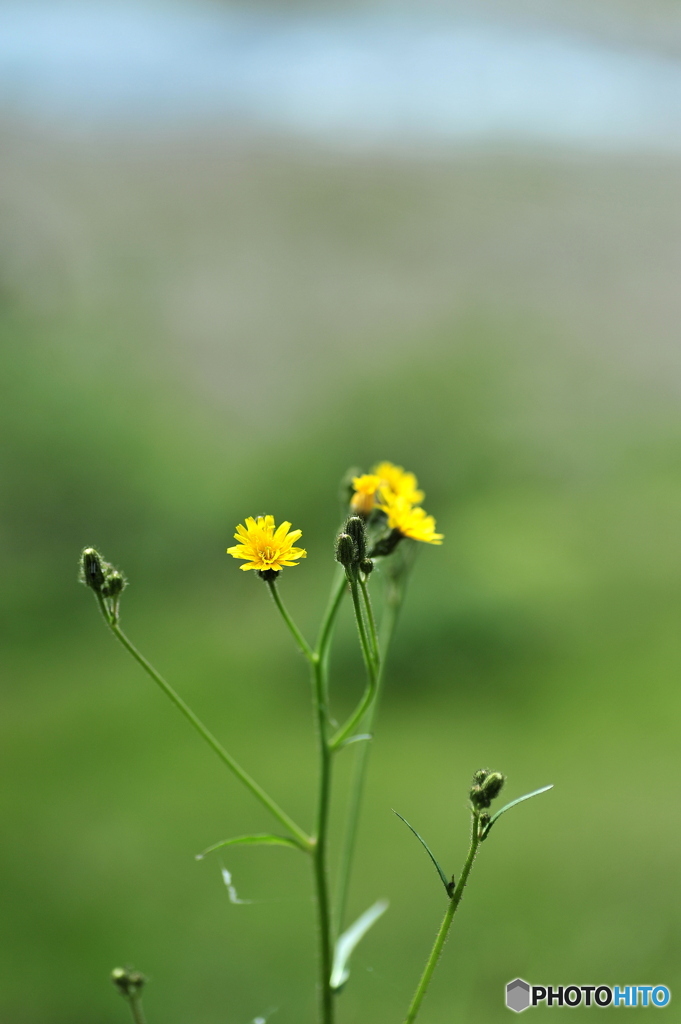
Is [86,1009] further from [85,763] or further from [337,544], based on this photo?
[337,544]

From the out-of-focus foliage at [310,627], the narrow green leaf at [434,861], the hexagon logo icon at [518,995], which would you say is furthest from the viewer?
the out-of-focus foliage at [310,627]

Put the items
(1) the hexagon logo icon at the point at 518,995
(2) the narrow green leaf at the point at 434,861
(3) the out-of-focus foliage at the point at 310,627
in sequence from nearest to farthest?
(2) the narrow green leaf at the point at 434,861 → (1) the hexagon logo icon at the point at 518,995 → (3) the out-of-focus foliage at the point at 310,627

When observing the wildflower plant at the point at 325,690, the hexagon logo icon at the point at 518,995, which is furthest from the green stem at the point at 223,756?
the hexagon logo icon at the point at 518,995

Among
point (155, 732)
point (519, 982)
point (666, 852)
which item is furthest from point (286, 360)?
point (519, 982)

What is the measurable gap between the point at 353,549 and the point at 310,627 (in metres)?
0.51

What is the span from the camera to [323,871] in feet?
0.72

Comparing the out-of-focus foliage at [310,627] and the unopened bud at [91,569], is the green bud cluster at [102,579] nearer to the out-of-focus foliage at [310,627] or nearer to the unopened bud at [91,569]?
the unopened bud at [91,569]

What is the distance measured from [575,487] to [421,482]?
6.8 inches

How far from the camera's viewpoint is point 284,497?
0.89m

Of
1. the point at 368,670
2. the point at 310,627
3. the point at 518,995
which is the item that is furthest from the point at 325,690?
the point at 310,627

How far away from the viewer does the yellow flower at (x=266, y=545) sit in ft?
0.72

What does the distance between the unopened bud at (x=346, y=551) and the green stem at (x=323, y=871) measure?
0.10 ft

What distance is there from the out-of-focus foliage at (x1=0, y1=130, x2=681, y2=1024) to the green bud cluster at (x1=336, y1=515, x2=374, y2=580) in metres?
0.26

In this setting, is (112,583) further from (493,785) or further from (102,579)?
(493,785)
